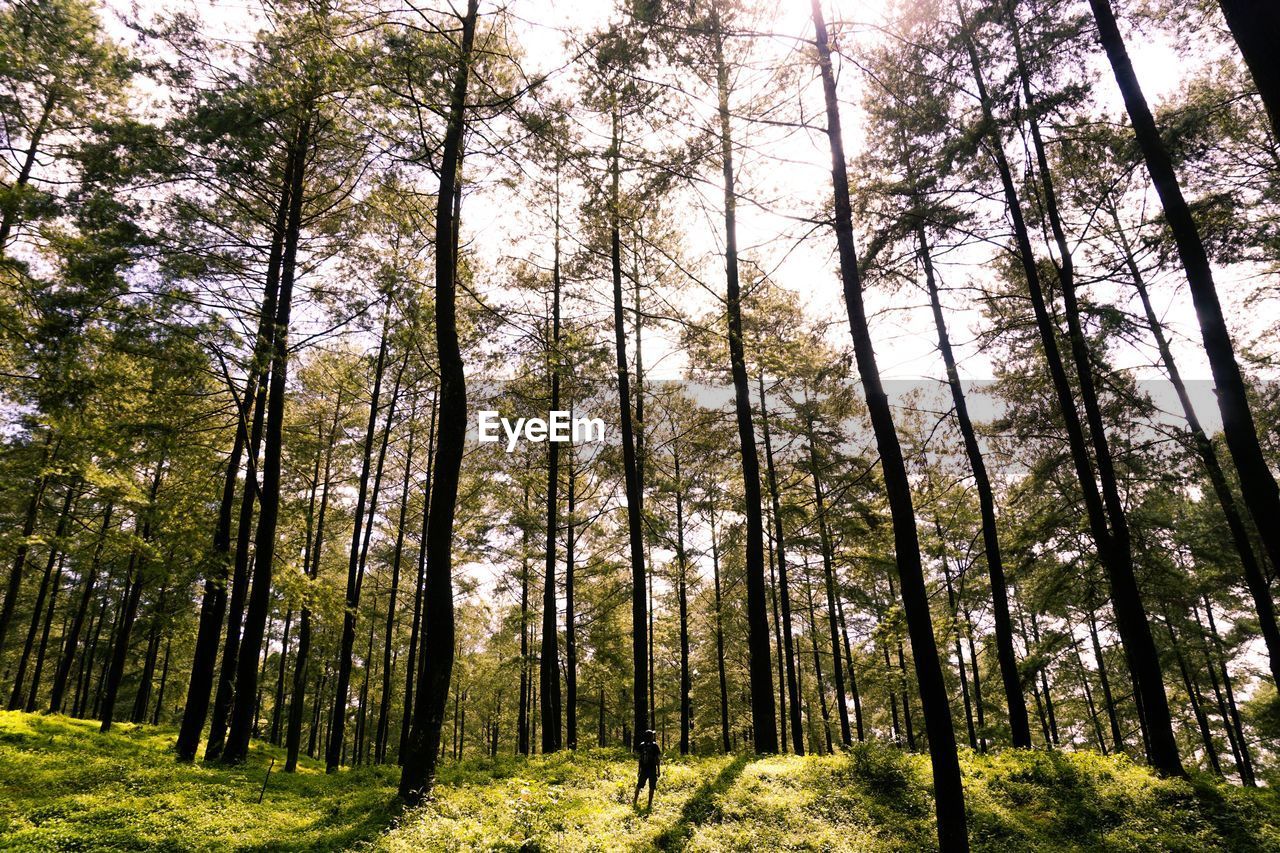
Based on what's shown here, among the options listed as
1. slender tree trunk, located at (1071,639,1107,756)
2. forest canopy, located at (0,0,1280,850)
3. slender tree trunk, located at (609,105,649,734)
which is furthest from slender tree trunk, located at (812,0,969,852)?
slender tree trunk, located at (1071,639,1107,756)

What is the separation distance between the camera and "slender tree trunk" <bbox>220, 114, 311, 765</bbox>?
12117 millimetres

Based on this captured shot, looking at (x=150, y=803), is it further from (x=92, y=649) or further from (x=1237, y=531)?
(x=92, y=649)

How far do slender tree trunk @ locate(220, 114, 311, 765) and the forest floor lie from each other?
5.45 ft

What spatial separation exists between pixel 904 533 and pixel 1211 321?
14.8ft

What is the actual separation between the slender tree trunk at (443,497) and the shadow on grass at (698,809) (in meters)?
3.57

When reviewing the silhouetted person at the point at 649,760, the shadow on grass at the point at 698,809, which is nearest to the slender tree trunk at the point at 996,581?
the shadow on grass at the point at 698,809

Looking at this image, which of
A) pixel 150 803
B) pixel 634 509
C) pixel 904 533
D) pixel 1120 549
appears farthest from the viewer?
pixel 634 509

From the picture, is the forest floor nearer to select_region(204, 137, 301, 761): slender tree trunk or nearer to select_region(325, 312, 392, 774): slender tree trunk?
select_region(204, 137, 301, 761): slender tree trunk

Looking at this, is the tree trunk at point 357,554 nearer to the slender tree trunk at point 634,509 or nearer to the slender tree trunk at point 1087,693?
the slender tree trunk at point 634,509

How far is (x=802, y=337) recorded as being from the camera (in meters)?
10.4

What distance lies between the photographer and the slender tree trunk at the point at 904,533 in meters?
6.43

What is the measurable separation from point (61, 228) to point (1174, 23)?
2006 cm

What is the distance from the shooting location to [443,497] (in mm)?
8938

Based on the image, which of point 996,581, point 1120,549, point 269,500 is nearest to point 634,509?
point 269,500
